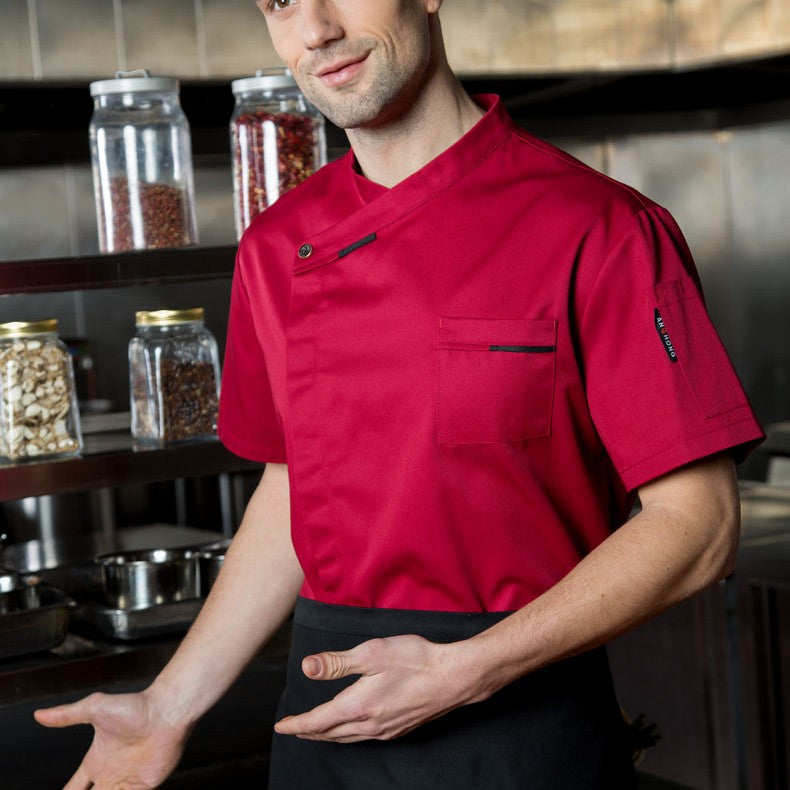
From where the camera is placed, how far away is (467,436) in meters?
1.04

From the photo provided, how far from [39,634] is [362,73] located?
2.58ft

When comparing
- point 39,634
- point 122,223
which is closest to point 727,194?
point 122,223

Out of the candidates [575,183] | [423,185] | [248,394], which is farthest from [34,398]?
[575,183]

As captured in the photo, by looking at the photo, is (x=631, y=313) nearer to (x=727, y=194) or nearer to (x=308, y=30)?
(x=308, y=30)

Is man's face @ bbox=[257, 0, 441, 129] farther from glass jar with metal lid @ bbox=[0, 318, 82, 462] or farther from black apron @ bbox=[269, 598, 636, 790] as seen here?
glass jar with metal lid @ bbox=[0, 318, 82, 462]

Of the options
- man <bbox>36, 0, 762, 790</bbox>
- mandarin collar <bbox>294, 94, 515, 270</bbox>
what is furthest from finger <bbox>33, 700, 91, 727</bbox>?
mandarin collar <bbox>294, 94, 515, 270</bbox>

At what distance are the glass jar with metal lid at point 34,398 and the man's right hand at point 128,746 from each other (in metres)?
0.47

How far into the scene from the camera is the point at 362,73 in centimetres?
105

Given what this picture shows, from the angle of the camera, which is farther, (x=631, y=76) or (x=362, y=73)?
(x=631, y=76)

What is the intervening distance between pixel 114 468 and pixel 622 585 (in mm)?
776

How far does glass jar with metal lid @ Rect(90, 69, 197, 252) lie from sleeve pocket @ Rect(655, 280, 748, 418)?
836 millimetres

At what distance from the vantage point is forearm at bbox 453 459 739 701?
3.07 ft

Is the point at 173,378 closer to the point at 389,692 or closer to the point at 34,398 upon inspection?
the point at 34,398

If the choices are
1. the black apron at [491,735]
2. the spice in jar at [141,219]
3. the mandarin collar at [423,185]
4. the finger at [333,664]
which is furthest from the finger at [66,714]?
the spice in jar at [141,219]
